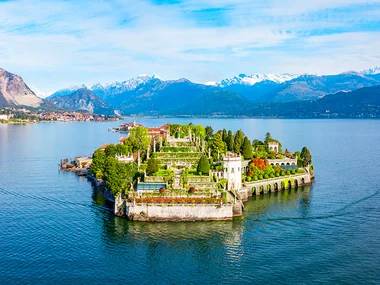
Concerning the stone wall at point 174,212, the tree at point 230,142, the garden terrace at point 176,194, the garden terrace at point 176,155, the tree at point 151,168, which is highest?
the tree at point 230,142

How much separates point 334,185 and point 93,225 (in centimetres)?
3605

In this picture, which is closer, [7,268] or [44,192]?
[7,268]

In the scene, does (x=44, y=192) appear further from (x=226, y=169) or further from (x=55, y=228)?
Result: (x=226, y=169)

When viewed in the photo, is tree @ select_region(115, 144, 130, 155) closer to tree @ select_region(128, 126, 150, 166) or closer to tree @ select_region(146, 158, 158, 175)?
tree @ select_region(128, 126, 150, 166)

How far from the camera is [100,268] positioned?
34.8m

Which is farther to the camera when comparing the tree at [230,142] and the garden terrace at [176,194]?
the tree at [230,142]

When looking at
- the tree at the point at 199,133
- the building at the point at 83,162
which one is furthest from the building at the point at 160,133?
the building at the point at 83,162

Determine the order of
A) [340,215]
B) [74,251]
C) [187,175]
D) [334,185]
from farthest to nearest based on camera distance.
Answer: [334,185] < [187,175] < [340,215] < [74,251]

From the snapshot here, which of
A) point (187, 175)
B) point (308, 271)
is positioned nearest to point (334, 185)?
point (187, 175)

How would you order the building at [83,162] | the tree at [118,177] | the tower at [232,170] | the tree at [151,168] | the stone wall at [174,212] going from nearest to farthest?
the stone wall at [174,212] → the tree at [118,177] → the tower at [232,170] → the tree at [151,168] → the building at [83,162]

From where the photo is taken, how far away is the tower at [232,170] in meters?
55.6

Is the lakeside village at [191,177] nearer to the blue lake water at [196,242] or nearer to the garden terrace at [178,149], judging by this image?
the garden terrace at [178,149]

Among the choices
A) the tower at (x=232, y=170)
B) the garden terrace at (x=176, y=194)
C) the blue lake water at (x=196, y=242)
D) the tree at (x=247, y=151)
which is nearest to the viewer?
the blue lake water at (x=196, y=242)

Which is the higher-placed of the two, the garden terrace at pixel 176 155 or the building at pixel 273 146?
the building at pixel 273 146
